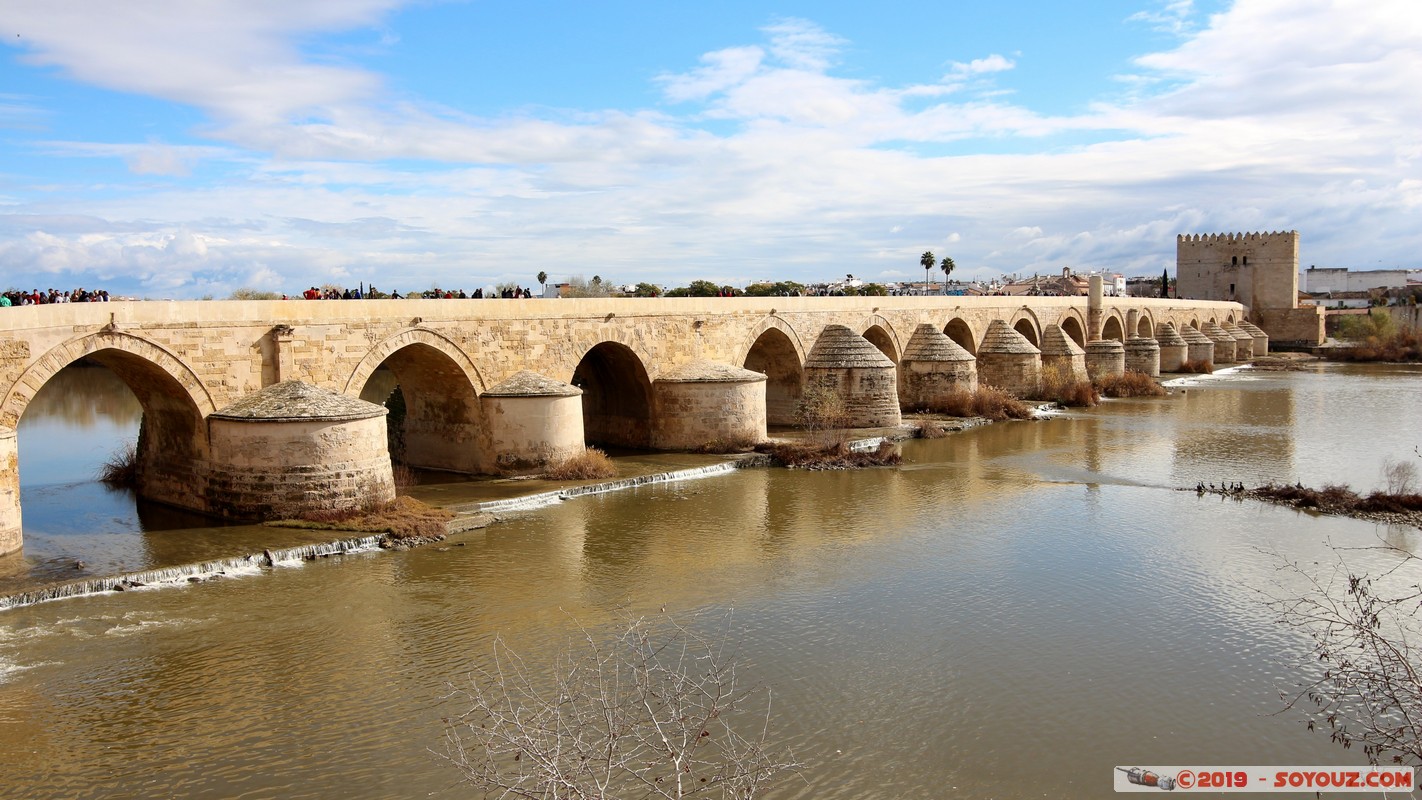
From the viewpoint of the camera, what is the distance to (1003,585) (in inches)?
424

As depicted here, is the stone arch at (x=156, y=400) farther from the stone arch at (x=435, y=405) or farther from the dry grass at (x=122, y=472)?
the stone arch at (x=435, y=405)

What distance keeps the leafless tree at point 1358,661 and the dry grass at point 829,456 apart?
25.4 ft

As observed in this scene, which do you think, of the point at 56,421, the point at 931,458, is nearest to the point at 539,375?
the point at 931,458

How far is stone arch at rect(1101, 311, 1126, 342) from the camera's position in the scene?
3916cm

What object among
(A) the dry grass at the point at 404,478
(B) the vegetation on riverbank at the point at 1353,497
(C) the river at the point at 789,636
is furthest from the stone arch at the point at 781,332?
(B) the vegetation on riverbank at the point at 1353,497

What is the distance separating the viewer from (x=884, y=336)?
26.0 meters

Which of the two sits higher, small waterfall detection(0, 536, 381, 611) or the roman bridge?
the roman bridge

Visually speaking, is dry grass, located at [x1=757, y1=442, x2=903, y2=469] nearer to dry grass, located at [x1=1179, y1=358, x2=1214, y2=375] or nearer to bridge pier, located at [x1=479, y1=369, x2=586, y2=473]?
bridge pier, located at [x1=479, y1=369, x2=586, y2=473]

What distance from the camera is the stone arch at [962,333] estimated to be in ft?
94.7

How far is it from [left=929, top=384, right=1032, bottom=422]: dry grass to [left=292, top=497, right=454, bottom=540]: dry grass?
14593 mm

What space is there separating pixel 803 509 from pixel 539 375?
501 cm

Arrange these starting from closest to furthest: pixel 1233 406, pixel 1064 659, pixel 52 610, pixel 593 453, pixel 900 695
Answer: pixel 900 695
pixel 1064 659
pixel 52 610
pixel 593 453
pixel 1233 406

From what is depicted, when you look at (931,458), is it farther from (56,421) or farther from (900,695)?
(56,421)

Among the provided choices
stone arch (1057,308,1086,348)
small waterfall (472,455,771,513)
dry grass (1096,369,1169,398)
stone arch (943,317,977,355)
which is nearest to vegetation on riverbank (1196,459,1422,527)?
small waterfall (472,455,771,513)
